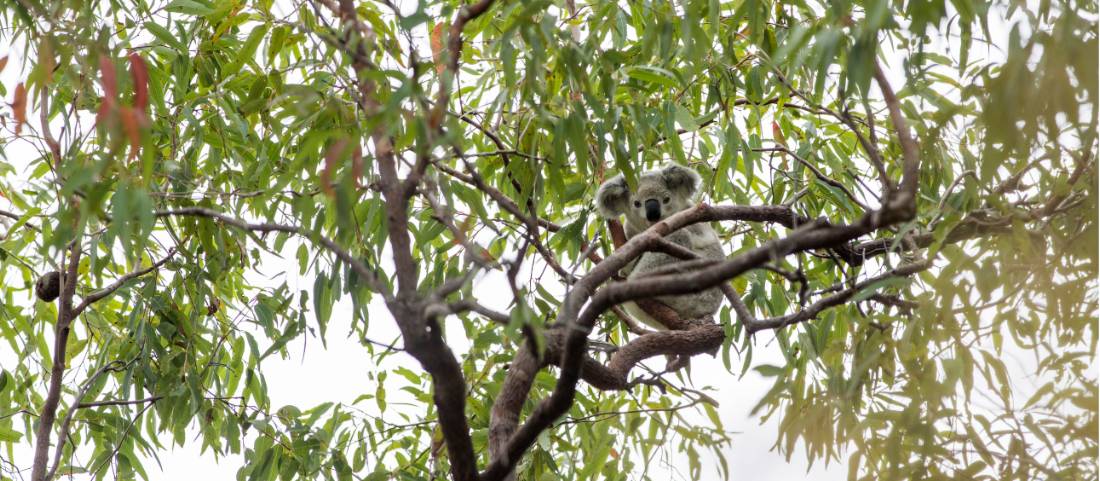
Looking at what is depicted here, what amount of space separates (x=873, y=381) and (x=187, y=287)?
1.98m

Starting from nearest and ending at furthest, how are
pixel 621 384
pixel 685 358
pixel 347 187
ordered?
pixel 347 187 < pixel 621 384 < pixel 685 358

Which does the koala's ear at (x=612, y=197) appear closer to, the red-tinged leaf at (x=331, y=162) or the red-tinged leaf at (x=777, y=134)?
the red-tinged leaf at (x=777, y=134)

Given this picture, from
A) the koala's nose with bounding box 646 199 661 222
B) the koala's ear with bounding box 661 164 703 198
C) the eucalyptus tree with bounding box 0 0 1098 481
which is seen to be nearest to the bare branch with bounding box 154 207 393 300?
the eucalyptus tree with bounding box 0 0 1098 481

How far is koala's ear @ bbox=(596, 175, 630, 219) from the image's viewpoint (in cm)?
357

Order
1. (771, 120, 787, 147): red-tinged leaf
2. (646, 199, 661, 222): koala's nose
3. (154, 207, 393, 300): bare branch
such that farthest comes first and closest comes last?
(646, 199, 661, 222): koala's nose, (771, 120, 787, 147): red-tinged leaf, (154, 207, 393, 300): bare branch

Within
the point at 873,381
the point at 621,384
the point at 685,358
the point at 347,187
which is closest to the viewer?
the point at 347,187

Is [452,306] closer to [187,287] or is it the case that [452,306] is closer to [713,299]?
[187,287]

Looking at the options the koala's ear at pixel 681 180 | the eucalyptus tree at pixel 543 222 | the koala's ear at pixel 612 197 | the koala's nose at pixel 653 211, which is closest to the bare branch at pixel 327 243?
the eucalyptus tree at pixel 543 222

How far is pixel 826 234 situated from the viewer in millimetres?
1322

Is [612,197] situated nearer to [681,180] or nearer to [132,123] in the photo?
[681,180]

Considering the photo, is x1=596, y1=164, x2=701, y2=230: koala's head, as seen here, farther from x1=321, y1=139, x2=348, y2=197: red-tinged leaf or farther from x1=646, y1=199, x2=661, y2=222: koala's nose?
x1=321, y1=139, x2=348, y2=197: red-tinged leaf

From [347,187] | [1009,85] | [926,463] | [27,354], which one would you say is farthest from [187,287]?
[1009,85]

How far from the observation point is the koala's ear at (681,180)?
4.07 metres

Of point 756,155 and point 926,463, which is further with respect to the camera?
point 756,155
